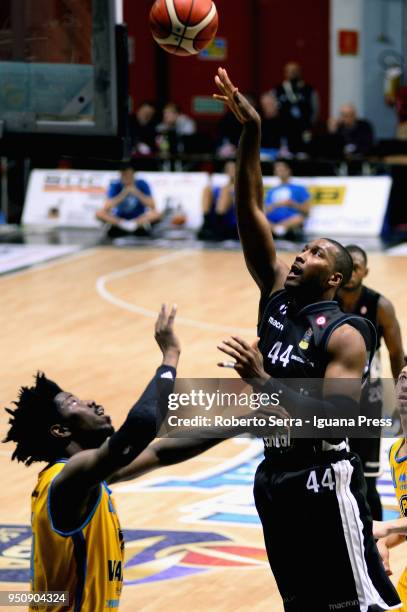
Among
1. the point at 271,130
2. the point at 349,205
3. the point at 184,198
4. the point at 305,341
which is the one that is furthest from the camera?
the point at 271,130

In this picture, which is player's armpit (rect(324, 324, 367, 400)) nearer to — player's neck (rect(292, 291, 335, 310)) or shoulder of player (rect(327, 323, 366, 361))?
shoulder of player (rect(327, 323, 366, 361))

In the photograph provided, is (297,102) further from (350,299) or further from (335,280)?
(335,280)

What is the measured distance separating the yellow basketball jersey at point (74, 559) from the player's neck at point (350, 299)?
12.8ft

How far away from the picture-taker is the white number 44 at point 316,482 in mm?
5715

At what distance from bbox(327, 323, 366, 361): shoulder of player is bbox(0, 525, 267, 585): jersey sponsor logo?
2.84 m

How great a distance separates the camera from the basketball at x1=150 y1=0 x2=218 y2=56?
26.0 feet

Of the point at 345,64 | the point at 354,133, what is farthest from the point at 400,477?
the point at 345,64

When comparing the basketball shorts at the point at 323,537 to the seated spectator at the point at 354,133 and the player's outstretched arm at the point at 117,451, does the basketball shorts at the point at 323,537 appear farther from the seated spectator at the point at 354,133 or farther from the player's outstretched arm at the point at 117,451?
the seated spectator at the point at 354,133

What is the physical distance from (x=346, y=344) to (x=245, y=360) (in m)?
0.69

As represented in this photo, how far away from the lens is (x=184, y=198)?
22.8m

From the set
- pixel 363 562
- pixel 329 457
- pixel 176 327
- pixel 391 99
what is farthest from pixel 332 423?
pixel 391 99

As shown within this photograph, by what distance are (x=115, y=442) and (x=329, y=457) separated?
1344 mm

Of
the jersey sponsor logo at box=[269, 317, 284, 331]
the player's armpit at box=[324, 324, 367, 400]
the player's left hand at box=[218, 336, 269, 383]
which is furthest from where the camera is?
the jersey sponsor logo at box=[269, 317, 284, 331]

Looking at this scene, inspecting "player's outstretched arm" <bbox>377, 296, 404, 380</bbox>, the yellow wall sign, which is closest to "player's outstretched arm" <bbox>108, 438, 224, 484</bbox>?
"player's outstretched arm" <bbox>377, 296, 404, 380</bbox>
